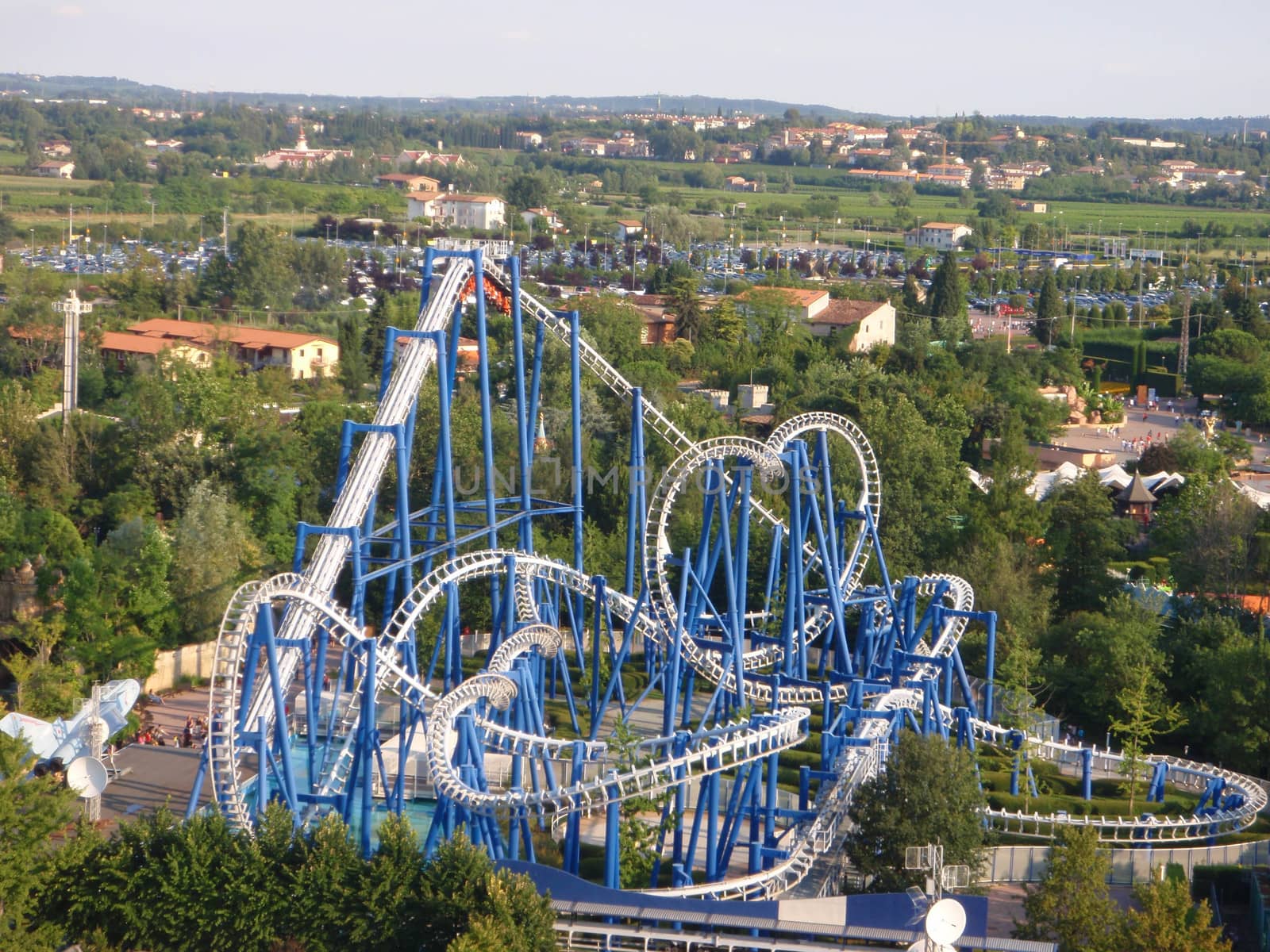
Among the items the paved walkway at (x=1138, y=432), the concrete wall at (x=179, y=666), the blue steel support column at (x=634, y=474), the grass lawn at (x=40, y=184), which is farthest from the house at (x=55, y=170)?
the blue steel support column at (x=634, y=474)

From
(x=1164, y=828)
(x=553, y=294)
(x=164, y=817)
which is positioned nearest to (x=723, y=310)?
(x=553, y=294)

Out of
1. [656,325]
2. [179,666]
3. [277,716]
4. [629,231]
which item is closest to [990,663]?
[277,716]

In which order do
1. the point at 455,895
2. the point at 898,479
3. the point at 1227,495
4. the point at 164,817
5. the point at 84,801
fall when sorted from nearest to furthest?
the point at 455,895, the point at 164,817, the point at 84,801, the point at 1227,495, the point at 898,479

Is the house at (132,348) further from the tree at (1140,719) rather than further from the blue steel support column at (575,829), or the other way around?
the blue steel support column at (575,829)

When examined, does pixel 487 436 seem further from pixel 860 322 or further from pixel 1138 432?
pixel 860 322

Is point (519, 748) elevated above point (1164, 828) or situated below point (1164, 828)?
above

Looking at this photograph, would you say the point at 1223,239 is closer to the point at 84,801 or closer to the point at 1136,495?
the point at 1136,495

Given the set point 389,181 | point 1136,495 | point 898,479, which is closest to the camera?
point 898,479
